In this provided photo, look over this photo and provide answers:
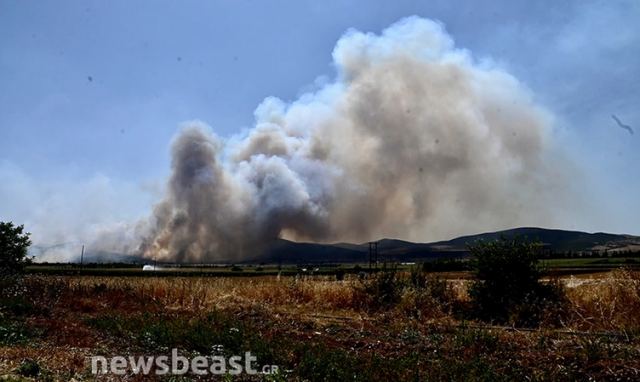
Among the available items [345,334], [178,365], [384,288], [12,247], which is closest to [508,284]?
[384,288]

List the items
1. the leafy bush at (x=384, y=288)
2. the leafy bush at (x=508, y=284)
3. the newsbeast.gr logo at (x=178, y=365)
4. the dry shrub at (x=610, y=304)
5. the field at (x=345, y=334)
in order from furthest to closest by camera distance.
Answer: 1. the leafy bush at (x=384, y=288)
2. the leafy bush at (x=508, y=284)
3. the dry shrub at (x=610, y=304)
4. the newsbeast.gr logo at (x=178, y=365)
5. the field at (x=345, y=334)

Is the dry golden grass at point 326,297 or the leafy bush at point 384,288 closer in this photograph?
the dry golden grass at point 326,297

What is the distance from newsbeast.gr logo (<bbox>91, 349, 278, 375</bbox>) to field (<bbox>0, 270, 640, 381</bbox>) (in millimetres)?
280

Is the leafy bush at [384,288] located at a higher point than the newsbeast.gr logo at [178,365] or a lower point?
higher

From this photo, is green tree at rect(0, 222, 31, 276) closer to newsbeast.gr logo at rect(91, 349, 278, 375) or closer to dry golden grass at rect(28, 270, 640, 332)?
dry golden grass at rect(28, 270, 640, 332)

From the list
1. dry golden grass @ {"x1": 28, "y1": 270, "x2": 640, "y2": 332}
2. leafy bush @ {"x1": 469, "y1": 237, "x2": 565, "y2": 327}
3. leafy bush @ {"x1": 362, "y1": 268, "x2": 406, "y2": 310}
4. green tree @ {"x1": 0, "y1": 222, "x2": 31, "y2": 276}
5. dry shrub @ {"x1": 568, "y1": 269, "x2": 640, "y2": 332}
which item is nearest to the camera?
dry shrub @ {"x1": 568, "y1": 269, "x2": 640, "y2": 332}

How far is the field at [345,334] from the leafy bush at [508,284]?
2.35ft

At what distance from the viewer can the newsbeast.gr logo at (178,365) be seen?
8.48 meters

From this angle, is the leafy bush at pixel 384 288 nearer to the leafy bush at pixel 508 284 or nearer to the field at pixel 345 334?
the field at pixel 345 334

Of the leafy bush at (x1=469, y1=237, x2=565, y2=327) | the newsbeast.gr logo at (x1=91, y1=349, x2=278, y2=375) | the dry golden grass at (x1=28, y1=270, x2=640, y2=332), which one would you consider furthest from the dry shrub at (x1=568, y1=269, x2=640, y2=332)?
the newsbeast.gr logo at (x1=91, y1=349, x2=278, y2=375)

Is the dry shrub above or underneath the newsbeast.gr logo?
above

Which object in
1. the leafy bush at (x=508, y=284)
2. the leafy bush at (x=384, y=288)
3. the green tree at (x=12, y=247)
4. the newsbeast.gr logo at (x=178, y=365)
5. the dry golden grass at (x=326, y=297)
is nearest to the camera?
the newsbeast.gr logo at (x=178, y=365)

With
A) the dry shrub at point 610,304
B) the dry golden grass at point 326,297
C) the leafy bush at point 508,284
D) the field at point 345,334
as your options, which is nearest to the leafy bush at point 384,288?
the field at point 345,334

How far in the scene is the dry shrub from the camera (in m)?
13.4
